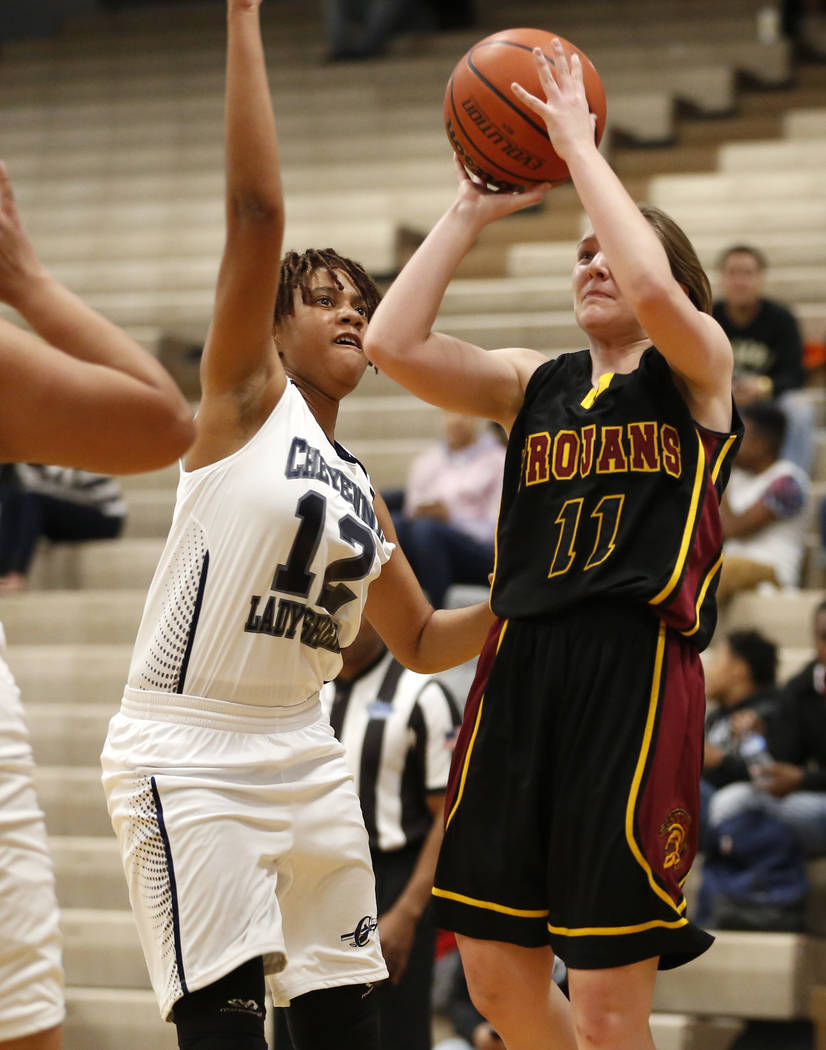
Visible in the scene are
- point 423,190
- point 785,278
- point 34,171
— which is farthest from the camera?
point 34,171

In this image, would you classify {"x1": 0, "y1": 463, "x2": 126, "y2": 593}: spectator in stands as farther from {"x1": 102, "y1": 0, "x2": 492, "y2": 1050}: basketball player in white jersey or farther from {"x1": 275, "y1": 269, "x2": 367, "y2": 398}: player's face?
{"x1": 102, "y1": 0, "x2": 492, "y2": 1050}: basketball player in white jersey

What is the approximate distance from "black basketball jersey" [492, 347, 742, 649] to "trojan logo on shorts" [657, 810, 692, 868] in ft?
1.11

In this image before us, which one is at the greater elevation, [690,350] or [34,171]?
[34,171]

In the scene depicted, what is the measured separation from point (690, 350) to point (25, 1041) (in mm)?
1654

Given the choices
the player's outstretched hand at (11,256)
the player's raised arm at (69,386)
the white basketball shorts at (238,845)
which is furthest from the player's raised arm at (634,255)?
the player's outstretched hand at (11,256)

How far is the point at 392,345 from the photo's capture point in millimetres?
2957

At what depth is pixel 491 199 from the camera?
311 centimetres

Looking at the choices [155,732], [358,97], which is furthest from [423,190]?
[155,732]

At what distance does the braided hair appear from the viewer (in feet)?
9.98

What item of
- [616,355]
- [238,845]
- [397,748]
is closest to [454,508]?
[397,748]

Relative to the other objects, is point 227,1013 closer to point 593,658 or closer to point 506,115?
point 593,658

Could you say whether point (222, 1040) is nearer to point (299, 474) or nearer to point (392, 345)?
point (299, 474)

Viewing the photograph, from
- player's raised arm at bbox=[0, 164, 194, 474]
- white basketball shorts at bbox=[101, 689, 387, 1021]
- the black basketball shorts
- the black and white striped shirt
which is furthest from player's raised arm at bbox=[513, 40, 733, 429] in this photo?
the black and white striped shirt

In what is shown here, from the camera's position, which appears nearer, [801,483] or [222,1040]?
[222,1040]
